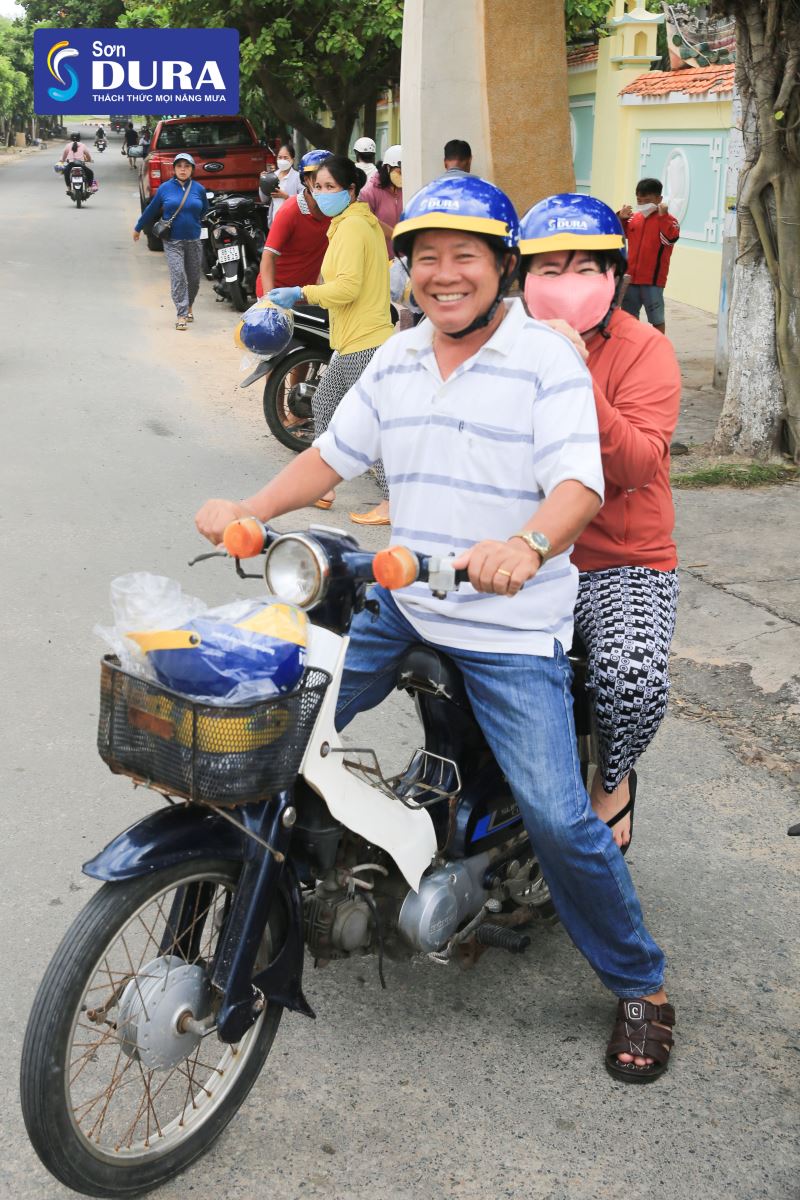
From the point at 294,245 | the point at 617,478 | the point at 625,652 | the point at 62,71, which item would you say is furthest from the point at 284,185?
the point at 625,652

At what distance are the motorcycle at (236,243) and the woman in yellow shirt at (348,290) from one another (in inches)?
284

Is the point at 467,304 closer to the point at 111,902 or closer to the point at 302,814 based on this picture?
the point at 302,814

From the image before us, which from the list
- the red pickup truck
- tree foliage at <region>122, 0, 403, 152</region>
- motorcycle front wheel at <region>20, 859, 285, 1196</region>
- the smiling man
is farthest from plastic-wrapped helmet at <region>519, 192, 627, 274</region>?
tree foliage at <region>122, 0, 403, 152</region>

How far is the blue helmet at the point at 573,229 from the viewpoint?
9.78 feet

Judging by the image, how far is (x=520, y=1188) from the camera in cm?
259

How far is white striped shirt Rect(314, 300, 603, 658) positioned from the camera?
2541 millimetres

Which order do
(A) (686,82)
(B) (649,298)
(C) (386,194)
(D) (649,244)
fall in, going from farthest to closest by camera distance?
(A) (686,82) → (B) (649,298) → (D) (649,244) → (C) (386,194)

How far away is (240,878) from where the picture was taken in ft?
8.02

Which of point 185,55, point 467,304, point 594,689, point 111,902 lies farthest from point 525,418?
point 185,55

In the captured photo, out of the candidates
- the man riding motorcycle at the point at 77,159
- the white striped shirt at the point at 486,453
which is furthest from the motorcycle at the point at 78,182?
the white striped shirt at the point at 486,453

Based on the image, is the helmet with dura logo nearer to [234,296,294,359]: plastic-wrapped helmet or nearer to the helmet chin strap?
the helmet chin strap

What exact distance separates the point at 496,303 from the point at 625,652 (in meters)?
0.86

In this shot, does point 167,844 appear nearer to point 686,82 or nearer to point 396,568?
point 396,568

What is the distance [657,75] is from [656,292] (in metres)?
7.88
